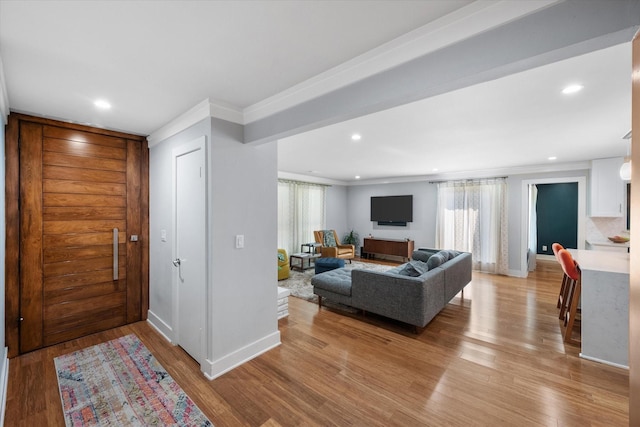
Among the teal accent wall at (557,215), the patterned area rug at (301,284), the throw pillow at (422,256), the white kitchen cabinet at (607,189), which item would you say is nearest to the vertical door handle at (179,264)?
the patterned area rug at (301,284)

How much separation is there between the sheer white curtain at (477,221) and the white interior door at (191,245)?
6.08m

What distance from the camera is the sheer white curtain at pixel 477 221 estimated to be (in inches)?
236

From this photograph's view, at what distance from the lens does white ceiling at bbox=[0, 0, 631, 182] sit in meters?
1.28

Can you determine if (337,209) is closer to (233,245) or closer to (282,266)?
(282,266)

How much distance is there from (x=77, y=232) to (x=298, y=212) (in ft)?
16.0

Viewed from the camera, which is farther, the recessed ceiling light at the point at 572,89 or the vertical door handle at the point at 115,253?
the vertical door handle at the point at 115,253

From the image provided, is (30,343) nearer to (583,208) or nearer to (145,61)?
(145,61)

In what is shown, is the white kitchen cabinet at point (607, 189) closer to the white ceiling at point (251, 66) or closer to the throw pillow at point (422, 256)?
the white ceiling at point (251, 66)

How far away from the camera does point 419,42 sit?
1404 millimetres

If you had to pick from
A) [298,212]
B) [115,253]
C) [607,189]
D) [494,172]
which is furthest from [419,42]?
[298,212]

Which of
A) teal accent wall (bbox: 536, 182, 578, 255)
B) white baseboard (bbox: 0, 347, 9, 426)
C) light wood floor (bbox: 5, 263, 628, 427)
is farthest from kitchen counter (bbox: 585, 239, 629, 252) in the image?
white baseboard (bbox: 0, 347, 9, 426)

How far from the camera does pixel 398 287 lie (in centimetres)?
317

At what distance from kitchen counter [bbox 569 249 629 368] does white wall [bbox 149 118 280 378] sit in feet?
10.1

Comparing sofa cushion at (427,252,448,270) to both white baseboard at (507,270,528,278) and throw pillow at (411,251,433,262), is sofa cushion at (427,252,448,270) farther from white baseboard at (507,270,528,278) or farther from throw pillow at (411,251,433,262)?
white baseboard at (507,270,528,278)
